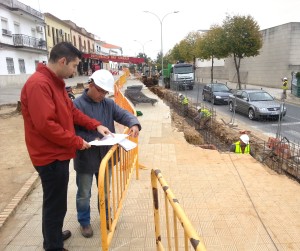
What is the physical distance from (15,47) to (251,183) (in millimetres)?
28441

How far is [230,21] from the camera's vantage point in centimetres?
2472

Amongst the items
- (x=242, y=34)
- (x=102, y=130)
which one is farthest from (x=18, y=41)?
(x=102, y=130)

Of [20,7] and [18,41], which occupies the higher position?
[20,7]

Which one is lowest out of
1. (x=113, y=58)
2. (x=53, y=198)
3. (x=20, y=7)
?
(x=53, y=198)

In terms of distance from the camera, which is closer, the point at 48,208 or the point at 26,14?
the point at 48,208

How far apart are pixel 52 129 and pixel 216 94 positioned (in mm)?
17557

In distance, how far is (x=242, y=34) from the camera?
24359mm

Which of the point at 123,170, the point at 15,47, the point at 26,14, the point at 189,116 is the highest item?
the point at 26,14

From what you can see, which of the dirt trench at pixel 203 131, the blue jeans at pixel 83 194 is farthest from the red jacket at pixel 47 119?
the dirt trench at pixel 203 131

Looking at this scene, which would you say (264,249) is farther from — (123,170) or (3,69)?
(3,69)

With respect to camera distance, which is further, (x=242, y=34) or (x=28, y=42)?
(x=28, y=42)

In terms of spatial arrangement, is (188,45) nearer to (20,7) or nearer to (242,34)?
(242,34)

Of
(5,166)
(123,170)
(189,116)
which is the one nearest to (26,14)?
(189,116)

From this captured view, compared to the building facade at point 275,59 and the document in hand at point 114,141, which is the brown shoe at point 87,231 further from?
the building facade at point 275,59
